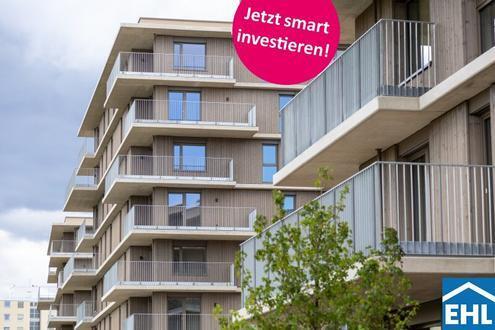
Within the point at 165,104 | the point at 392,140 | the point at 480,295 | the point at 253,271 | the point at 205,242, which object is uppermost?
the point at 165,104

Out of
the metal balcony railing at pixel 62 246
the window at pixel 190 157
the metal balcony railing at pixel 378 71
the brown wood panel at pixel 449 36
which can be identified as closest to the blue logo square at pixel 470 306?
the brown wood panel at pixel 449 36

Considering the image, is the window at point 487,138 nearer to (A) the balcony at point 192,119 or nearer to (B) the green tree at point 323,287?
(B) the green tree at point 323,287

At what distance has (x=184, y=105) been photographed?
59.3 metres

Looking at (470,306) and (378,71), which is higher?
(378,71)

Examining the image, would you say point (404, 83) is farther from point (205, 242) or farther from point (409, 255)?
point (205, 242)

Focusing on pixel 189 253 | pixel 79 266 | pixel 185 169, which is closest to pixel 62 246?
pixel 79 266

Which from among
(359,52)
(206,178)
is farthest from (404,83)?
(206,178)

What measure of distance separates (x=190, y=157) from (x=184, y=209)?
257cm

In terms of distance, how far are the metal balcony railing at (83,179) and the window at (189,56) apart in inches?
803

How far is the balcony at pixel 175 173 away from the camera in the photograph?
58812mm

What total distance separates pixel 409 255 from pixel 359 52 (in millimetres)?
4732

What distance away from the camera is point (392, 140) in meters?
21.3

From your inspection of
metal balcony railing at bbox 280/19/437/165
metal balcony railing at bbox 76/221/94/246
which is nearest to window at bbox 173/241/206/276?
metal balcony railing at bbox 76/221/94/246

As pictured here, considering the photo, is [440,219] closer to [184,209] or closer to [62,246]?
[184,209]
